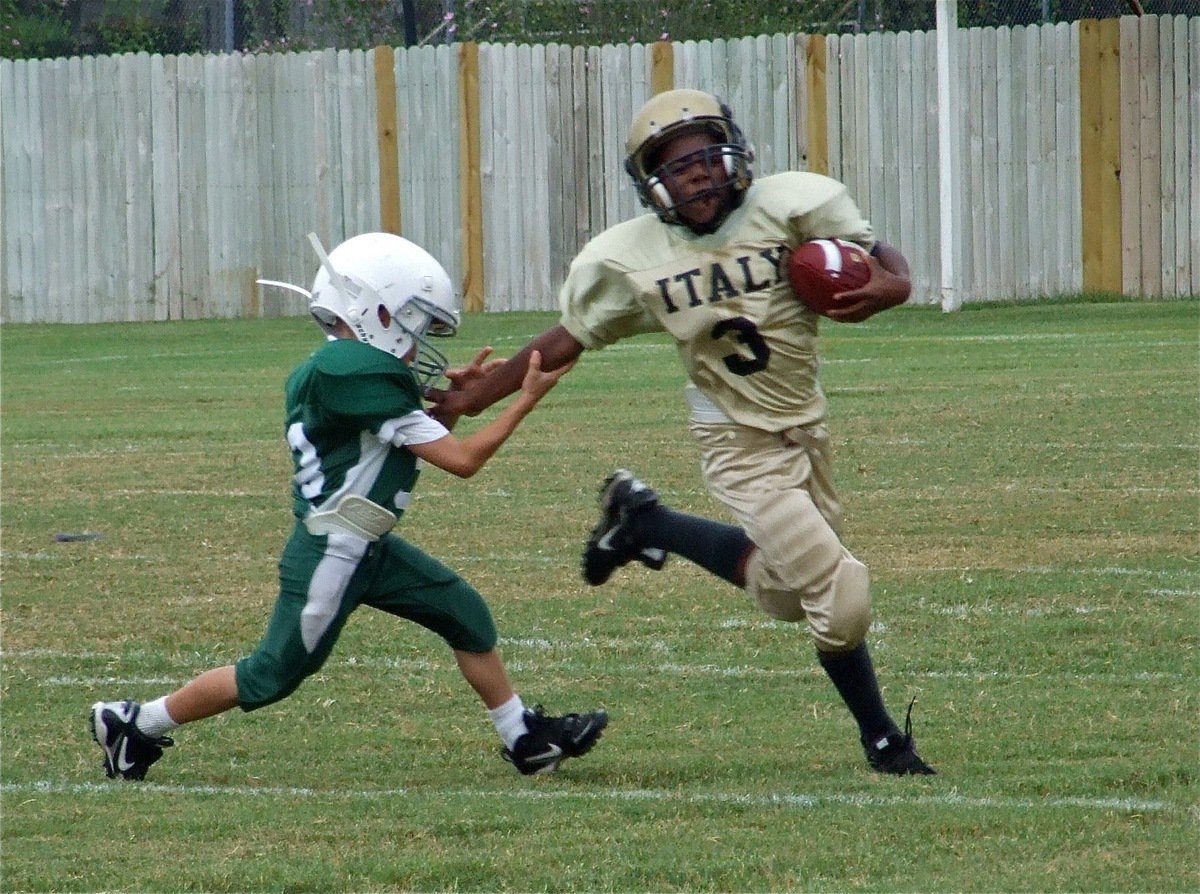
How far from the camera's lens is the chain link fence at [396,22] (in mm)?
20500

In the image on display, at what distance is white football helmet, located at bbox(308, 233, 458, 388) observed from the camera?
15.9 feet

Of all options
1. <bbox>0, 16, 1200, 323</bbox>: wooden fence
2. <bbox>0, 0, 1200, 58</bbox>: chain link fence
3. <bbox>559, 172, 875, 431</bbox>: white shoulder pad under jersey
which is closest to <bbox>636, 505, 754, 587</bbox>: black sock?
<bbox>559, 172, 875, 431</bbox>: white shoulder pad under jersey

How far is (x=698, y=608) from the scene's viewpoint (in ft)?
21.9

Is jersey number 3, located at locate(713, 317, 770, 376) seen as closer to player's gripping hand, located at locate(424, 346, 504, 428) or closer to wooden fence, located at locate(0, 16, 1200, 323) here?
player's gripping hand, located at locate(424, 346, 504, 428)

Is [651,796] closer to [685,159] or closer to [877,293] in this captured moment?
[877,293]

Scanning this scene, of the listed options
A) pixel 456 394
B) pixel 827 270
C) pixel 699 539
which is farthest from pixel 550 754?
pixel 827 270

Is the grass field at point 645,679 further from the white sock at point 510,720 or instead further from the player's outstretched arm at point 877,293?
the player's outstretched arm at point 877,293

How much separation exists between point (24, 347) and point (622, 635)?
1254 cm

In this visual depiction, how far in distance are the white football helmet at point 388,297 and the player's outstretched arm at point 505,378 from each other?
0.59 ft

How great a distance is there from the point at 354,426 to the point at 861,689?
1.40m

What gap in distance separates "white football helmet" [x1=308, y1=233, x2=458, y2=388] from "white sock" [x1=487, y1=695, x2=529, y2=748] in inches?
33.2

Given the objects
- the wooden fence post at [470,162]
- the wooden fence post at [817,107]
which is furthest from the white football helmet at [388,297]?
the wooden fence post at [470,162]

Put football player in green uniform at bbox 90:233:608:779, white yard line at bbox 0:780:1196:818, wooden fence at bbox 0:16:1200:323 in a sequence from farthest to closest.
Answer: wooden fence at bbox 0:16:1200:323
football player in green uniform at bbox 90:233:608:779
white yard line at bbox 0:780:1196:818

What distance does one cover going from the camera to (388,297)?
483cm
